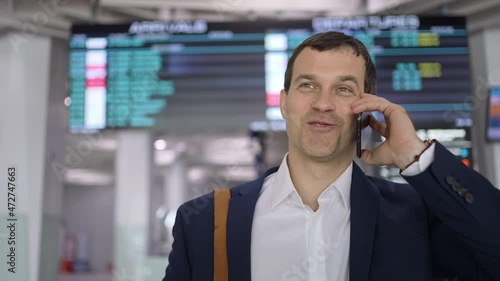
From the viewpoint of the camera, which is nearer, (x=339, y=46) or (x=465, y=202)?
(x=465, y=202)

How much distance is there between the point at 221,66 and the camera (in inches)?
109

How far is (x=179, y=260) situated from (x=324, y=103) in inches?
18.3

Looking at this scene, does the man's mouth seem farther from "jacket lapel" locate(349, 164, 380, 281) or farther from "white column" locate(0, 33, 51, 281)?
"white column" locate(0, 33, 51, 281)

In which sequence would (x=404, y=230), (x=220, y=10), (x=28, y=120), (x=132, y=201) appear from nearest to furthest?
(x=404, y=230) < (x=28, y=120) < (x=132, y=201) < (x=220, y=10)

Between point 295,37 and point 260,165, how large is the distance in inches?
30.2

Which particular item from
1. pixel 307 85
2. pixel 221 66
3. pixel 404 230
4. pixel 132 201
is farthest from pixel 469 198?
pixel 132 201

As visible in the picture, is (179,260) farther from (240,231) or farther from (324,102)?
(324,102)

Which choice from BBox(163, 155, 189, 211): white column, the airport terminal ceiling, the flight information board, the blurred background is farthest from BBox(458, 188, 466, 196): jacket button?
BBox(163, 155, 189, 211): white column

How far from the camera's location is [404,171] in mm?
1079

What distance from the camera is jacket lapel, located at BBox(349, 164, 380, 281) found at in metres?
1.11

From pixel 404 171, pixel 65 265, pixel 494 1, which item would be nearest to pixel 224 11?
pixel 494 1

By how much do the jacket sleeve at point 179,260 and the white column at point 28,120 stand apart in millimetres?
1459

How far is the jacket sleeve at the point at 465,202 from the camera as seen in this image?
103 cm

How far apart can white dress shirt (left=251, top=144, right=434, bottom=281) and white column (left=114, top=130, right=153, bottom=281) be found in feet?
5.81
